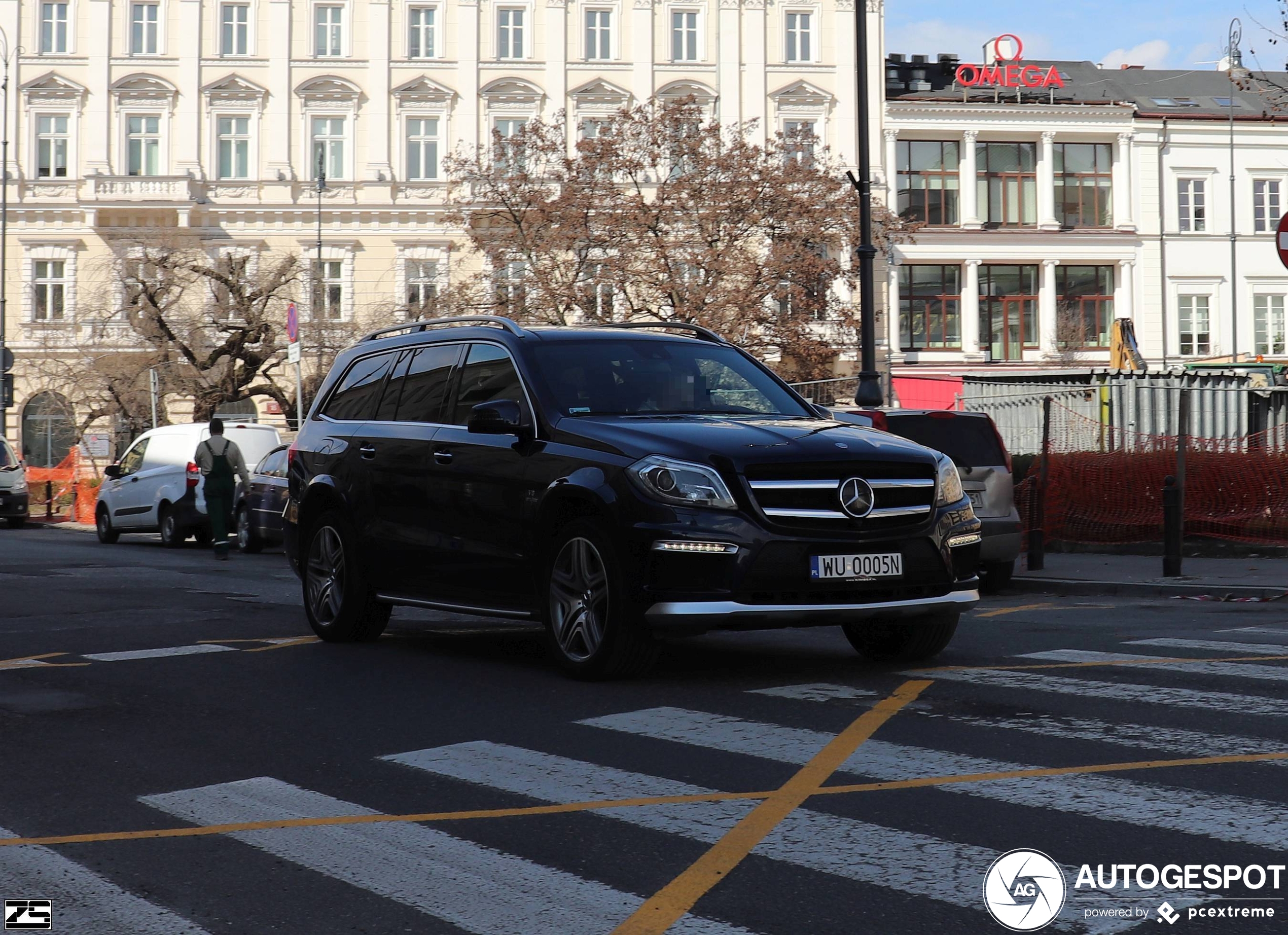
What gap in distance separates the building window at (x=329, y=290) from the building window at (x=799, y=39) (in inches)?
707

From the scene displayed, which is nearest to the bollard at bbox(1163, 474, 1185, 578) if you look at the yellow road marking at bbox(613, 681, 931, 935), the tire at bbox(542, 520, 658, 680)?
the tire at bbox(542, 520, 658, 680)

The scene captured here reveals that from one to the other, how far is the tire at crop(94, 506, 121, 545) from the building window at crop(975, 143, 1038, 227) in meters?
42.3

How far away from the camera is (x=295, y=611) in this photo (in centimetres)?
1283

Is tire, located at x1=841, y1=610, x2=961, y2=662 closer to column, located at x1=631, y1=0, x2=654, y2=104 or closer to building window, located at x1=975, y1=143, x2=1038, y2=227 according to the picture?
column, located at x1=631, y1=0, x2=654, y2=104

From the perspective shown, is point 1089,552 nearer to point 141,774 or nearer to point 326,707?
point 326,707

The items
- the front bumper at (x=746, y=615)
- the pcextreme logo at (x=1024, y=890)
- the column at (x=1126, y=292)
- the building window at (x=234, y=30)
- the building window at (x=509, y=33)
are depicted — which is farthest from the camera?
the column at (x=1126, y=292)

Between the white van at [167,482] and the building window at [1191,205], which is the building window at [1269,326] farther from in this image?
the white van at [167,482]

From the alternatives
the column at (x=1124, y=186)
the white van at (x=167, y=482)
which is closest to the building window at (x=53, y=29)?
the white van at (x=167, y=482)

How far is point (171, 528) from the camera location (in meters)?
24.9

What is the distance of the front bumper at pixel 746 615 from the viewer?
7496 mm

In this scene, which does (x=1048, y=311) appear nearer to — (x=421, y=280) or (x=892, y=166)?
(x=892, y=166)

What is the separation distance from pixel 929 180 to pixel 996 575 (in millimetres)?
47990

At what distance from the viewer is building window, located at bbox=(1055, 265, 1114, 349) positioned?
61.6 meters

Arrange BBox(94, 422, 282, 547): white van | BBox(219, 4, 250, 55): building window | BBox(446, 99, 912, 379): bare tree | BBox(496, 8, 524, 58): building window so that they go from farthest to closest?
BBox(496, 8, 524, 58): building window, BBox(219, 4, 250, 55): building window, BBox(446, 99, 912, 379): bare tree, BBox(94, 422, 282, 547): white van
